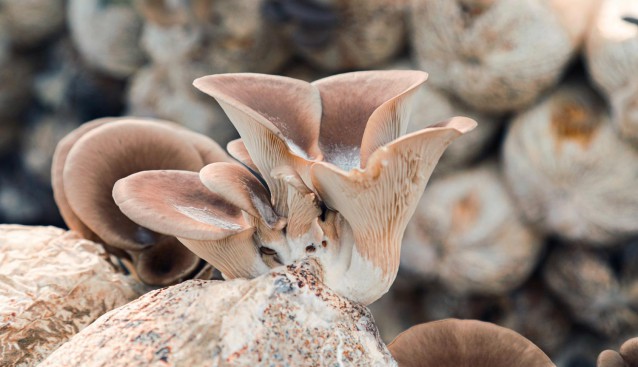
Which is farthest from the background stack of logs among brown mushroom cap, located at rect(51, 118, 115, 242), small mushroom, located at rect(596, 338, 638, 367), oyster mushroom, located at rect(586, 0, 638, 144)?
brown mushroom cap, located at rect(51, 118, 115, 242)

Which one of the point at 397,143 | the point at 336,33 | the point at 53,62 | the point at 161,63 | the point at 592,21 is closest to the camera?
the point at 397,143

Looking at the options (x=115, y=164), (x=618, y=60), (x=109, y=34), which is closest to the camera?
(x=115, y=164)

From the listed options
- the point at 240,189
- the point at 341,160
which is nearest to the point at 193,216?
the point at 240,189

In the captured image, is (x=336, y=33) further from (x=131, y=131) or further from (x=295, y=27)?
(x=131, y=131)

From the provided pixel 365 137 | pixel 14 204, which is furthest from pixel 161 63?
pixel 365 137

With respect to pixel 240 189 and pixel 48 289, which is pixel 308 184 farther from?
pixel 48 289

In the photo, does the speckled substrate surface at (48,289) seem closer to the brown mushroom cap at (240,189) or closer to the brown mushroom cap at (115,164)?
the brown mushroom cap at (115,164)
